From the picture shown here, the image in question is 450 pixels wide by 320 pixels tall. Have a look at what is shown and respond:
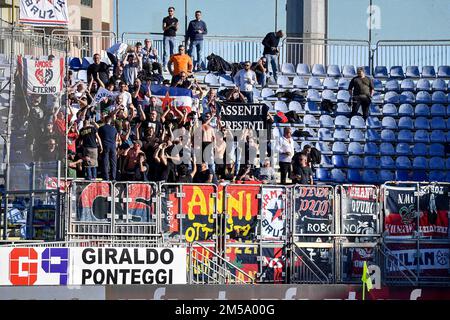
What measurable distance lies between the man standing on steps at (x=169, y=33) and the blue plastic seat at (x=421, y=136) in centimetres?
654

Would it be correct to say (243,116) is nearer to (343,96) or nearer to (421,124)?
(343,96)

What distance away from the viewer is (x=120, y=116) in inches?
1044

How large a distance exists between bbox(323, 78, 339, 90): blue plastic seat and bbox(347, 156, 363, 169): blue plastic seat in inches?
88.2

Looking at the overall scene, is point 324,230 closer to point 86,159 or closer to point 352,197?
point 352,197

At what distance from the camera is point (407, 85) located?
31.4 metres

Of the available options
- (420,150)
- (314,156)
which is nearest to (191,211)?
(314,156)

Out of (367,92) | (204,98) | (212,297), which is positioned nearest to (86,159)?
(204,98)

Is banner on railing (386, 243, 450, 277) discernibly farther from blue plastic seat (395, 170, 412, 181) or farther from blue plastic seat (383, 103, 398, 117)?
blue plastic seat (383, 103, 398, 117)

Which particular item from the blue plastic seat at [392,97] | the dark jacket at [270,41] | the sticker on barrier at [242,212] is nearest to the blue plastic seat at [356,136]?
the blue plastic seat at [392,97]

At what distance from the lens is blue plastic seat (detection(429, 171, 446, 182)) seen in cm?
2920

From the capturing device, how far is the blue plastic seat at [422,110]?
30.8m

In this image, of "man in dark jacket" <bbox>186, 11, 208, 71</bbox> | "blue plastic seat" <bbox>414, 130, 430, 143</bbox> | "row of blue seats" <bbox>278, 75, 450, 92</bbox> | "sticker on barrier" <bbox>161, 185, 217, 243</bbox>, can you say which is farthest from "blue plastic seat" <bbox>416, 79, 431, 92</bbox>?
"sticker on barrier" <bbox>161, 185, 217, 243</bbox>

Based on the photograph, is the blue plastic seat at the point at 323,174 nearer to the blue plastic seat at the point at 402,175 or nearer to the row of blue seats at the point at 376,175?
the row of blue seats at the point at 376,175
